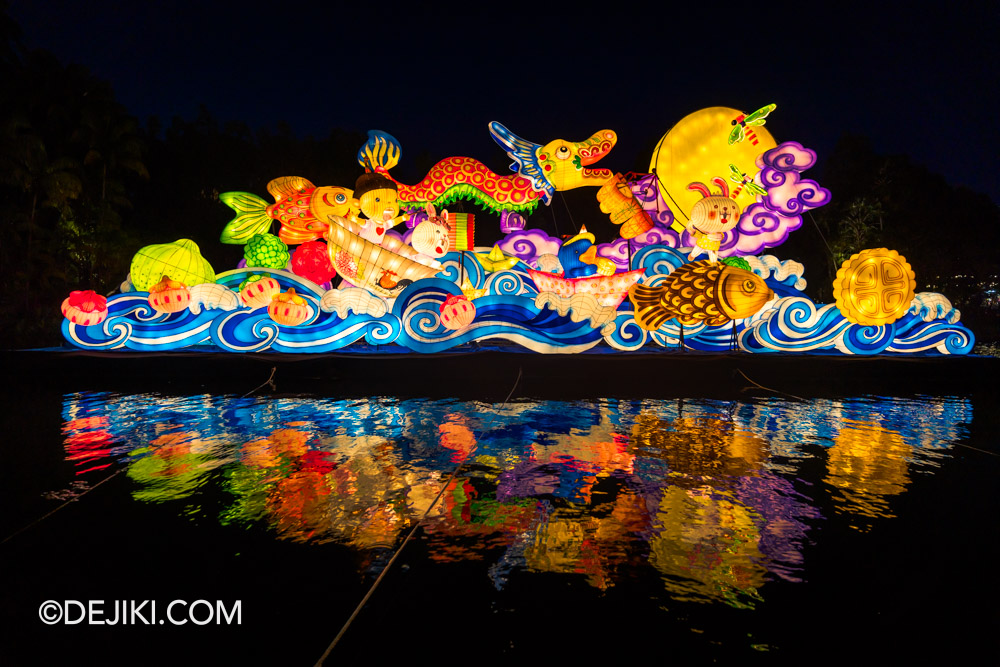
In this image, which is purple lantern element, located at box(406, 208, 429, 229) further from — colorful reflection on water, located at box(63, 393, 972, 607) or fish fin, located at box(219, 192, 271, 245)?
colorful reflection on water, located at box(63, 393, 972, 607)

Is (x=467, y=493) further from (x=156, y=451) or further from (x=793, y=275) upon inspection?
(x=793, y=275)

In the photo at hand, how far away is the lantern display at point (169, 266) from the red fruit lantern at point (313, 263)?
4.00 feet

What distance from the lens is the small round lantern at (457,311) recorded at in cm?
722

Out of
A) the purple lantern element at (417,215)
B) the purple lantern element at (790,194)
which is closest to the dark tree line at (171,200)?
the purple lantern element at (790,194)

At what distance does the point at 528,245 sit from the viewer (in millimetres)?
8305

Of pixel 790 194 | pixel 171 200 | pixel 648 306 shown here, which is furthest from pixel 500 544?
pixel 171 200

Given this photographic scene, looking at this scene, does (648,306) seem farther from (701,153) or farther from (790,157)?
(790,157)

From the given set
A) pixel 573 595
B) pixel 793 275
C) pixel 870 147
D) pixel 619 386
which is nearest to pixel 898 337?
pixel 793 275

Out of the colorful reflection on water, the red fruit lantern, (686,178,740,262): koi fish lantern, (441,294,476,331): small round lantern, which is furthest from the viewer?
the red fruit lantern

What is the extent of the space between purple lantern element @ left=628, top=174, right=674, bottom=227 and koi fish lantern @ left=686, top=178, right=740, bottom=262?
751mm

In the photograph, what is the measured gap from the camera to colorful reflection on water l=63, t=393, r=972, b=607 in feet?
7.04

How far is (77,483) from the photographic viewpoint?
9.66 feet

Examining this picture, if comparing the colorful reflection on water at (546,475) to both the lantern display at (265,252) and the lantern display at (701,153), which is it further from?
the lantern display at (701,153)

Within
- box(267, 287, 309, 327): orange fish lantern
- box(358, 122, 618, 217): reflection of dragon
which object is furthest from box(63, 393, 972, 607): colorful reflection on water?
box(358, 122, 618, 217): reflection of dragon
